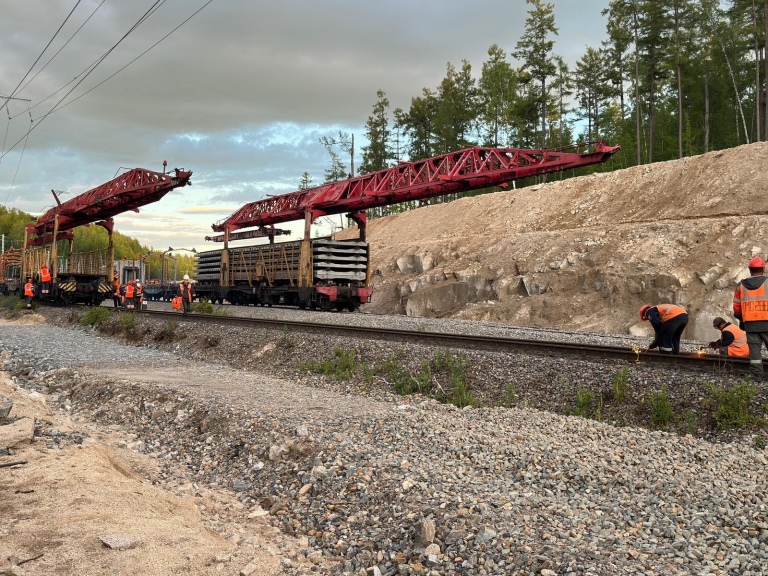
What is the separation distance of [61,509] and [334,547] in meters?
2.02

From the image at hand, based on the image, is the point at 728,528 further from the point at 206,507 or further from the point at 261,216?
the point at 261,216

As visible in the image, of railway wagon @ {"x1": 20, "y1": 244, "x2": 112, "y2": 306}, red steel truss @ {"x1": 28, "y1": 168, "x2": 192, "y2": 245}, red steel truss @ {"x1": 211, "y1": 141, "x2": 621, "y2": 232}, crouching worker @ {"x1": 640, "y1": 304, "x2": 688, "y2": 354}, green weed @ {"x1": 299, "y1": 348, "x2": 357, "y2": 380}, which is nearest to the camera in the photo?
crouching worker @ {"x1": 640, "y1": 304, "x2": 688, "y2": 354}

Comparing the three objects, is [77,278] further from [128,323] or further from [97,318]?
[128,323]

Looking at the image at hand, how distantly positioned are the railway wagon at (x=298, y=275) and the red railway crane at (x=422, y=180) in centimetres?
57

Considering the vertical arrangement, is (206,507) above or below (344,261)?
below

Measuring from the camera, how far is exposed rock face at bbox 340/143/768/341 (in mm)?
18375

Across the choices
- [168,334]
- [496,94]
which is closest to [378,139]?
[496,94]

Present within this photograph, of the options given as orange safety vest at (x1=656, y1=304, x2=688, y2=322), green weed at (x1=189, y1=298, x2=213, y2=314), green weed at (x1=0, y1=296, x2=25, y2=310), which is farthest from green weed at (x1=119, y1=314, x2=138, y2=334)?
orange safety vest at (x1=656, y1=304, x2=688, y2=322)

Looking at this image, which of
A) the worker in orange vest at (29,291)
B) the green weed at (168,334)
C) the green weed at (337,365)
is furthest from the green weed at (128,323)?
the worker in orange vest at (29,291)

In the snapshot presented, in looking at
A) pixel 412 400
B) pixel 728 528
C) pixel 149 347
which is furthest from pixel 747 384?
pixel 149 347

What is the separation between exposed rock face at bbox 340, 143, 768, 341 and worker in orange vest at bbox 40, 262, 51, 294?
14875 mm

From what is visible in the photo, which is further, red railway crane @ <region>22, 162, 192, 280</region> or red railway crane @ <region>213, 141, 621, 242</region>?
red railway crane @ <region>22, 162, 192, 280</region>

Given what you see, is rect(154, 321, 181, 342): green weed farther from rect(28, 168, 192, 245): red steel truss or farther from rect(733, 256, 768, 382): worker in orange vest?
rect(733, 256, 768, 382): worker in orange vest

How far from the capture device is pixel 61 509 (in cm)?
422
